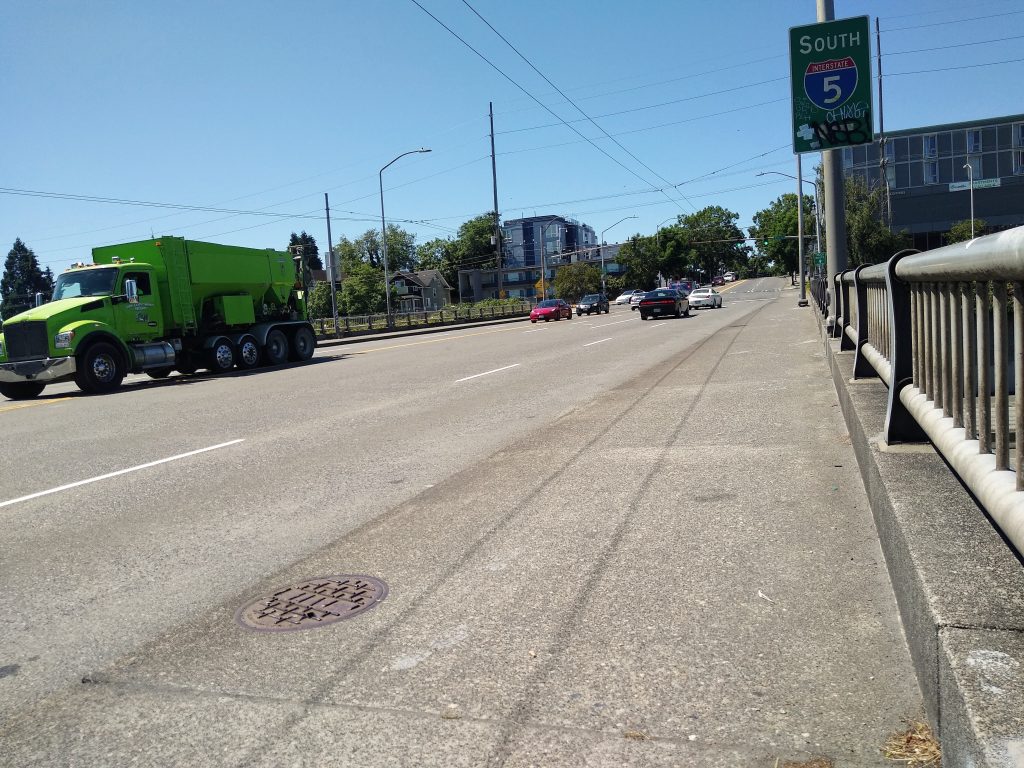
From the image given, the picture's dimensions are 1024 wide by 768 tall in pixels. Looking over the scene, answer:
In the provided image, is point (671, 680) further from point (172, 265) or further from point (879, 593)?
point (172, 265)

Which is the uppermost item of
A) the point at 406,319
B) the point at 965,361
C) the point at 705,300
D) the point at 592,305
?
the point at 965,361

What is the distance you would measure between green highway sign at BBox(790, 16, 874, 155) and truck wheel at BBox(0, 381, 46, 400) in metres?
15.2

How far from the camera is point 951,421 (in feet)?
12.4

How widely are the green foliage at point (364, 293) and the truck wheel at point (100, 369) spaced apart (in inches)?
3645

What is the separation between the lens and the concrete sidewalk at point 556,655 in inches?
116

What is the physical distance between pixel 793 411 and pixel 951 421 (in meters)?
5.95

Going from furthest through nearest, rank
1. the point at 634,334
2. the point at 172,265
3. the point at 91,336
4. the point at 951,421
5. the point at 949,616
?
the point at 634,334
the point at 172,265
the point at 91,336
the point at 951,421
the point at 949,616

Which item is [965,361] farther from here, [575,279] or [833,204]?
[575,279]

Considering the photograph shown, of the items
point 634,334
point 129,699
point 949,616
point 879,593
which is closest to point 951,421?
point 879,593

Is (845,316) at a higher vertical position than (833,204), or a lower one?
lower

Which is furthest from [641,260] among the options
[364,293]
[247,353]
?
[247,353]

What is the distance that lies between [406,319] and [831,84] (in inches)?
1561

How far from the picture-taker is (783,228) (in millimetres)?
132875

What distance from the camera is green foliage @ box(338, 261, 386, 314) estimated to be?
111m
